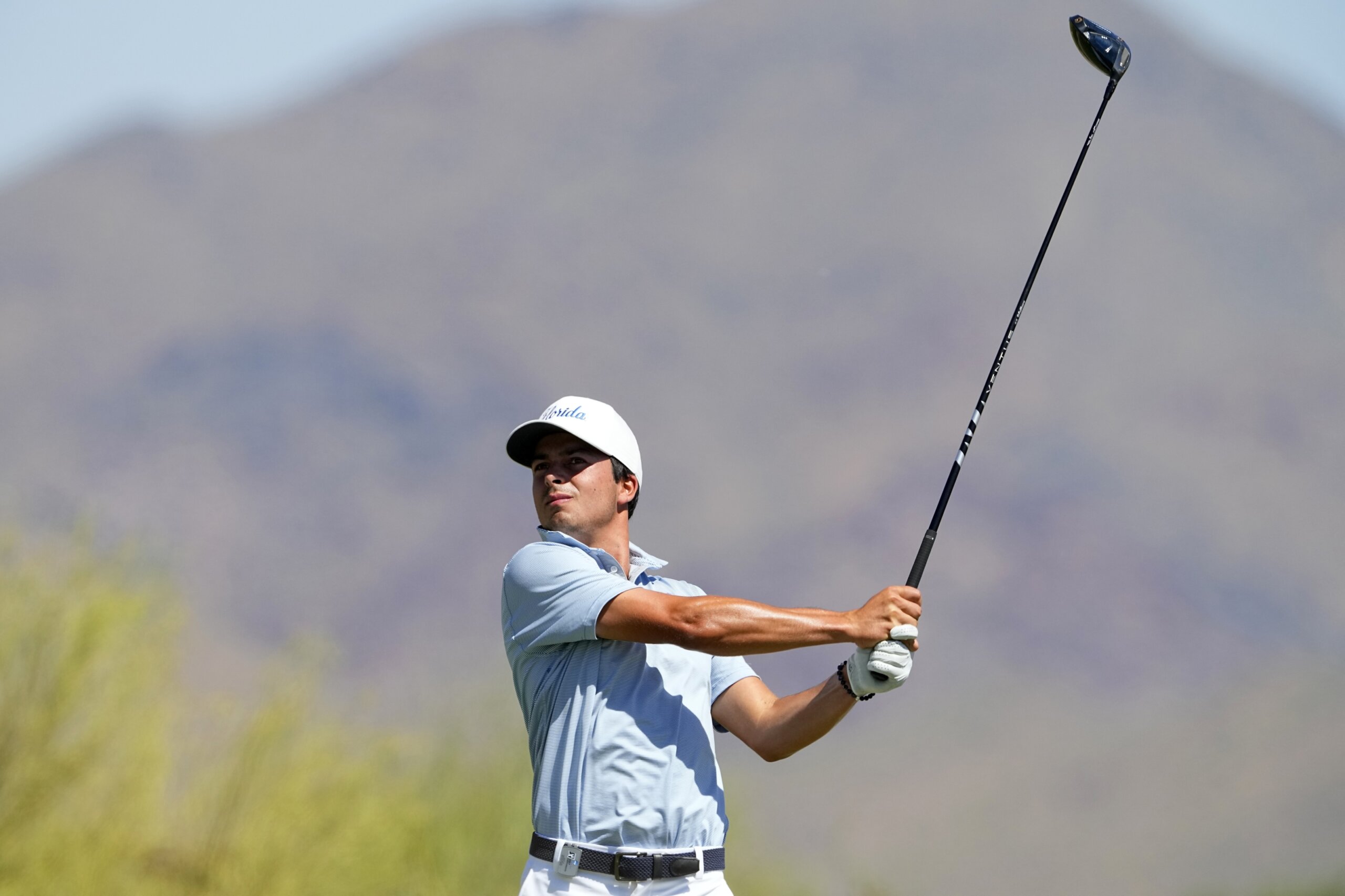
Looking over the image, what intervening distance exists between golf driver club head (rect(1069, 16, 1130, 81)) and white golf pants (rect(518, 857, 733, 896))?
3.08 meters

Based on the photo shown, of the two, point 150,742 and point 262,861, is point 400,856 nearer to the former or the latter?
point 262,861

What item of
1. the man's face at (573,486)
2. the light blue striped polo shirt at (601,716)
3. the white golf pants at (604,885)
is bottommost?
the white golf pants at (604,885)

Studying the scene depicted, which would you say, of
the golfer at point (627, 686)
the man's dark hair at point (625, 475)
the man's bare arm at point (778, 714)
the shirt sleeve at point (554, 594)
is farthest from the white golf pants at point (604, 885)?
the man's dark hair at point (625, 475)

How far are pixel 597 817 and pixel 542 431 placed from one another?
1.27 meters

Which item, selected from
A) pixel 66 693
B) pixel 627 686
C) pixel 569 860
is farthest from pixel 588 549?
pixel 66 693

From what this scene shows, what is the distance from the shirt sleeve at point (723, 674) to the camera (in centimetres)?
514

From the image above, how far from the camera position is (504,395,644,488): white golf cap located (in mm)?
5047

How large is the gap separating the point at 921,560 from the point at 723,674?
752mm

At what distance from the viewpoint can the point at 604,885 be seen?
449 cm

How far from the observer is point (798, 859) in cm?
4319

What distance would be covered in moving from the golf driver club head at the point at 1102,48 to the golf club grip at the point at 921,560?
1.82m

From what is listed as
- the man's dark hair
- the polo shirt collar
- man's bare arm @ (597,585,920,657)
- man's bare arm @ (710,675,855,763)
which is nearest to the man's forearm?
man's bare arm @ (597,585,920,657)

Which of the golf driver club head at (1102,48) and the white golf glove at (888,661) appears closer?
the white golf glove at (888,661)

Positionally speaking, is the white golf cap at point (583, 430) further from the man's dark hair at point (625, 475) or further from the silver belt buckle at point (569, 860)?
the silver belt buckle at point (569, 860)
